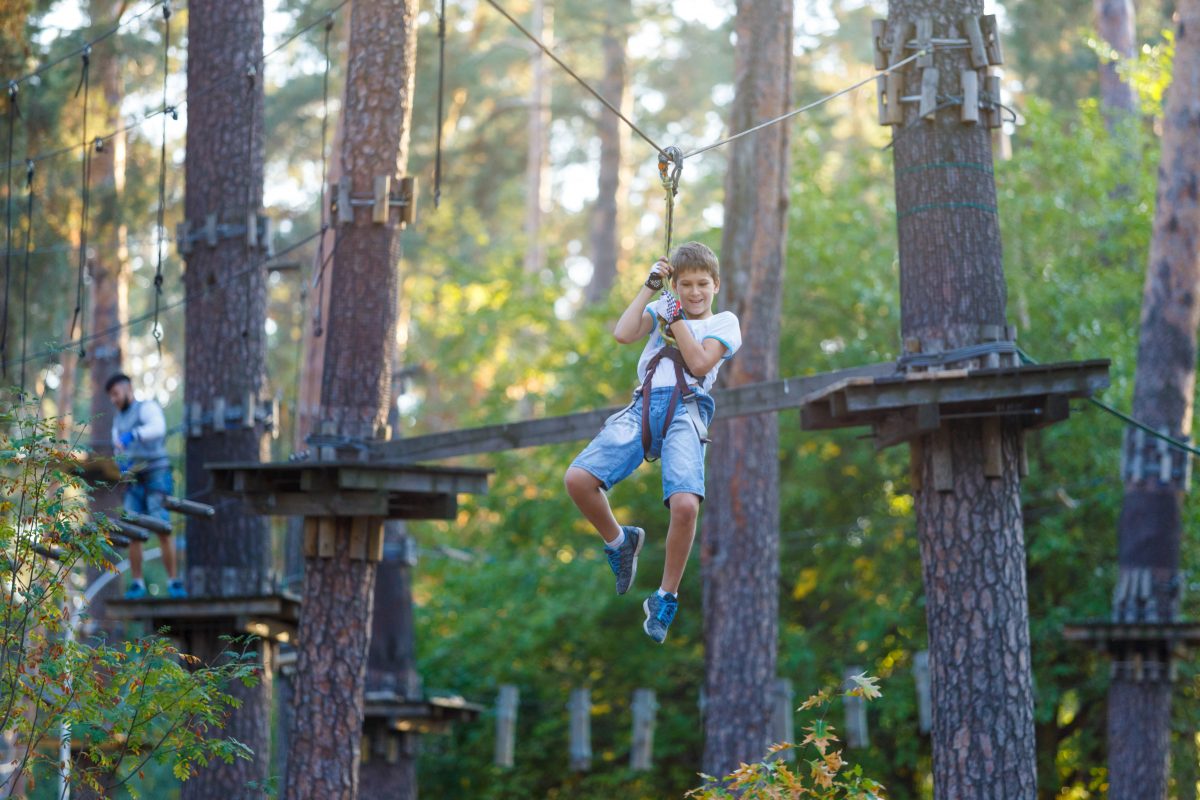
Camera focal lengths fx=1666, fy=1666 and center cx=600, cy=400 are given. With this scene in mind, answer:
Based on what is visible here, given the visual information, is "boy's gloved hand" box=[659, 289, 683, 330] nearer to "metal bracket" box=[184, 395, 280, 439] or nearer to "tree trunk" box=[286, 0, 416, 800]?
"tree trunk" box=[286, 0, 416, 800]

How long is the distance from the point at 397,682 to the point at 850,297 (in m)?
6.55

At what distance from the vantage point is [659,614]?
6352 mm

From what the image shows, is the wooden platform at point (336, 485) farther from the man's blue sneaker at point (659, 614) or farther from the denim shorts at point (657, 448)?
the man's blue sneaker at point (659, 614)

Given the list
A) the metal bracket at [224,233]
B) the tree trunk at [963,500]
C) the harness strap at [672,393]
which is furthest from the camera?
the metal bracket at [224,233]

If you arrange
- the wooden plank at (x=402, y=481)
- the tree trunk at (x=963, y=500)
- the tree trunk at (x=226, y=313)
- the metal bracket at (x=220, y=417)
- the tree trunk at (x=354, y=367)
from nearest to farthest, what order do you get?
the tree trunk at (x=963, y=500)
the wooden plank at (x=402, y=481)
the tree trunk at (x=354, y=367)
the tree trunk at (x=226, y=313)
the metal bracket at (x=220, y=417)

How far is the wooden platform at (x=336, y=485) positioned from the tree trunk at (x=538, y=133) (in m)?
19.8

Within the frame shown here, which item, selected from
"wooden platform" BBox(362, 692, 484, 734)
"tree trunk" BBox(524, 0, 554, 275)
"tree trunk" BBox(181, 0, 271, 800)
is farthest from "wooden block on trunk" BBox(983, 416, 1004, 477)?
"tree trunk" BBox(524, 0, 554, 275)

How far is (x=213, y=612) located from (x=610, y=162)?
62.1ft

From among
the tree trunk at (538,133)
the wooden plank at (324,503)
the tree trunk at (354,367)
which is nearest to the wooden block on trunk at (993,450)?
the wooden plank at (324,503)

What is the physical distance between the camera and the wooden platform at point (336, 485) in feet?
31.9

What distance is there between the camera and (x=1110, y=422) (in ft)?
56.6

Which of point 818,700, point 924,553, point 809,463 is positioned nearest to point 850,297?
point 809,463

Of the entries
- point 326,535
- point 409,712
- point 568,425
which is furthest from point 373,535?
point 409,712

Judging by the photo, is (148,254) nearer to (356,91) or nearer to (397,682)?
(397,682)
